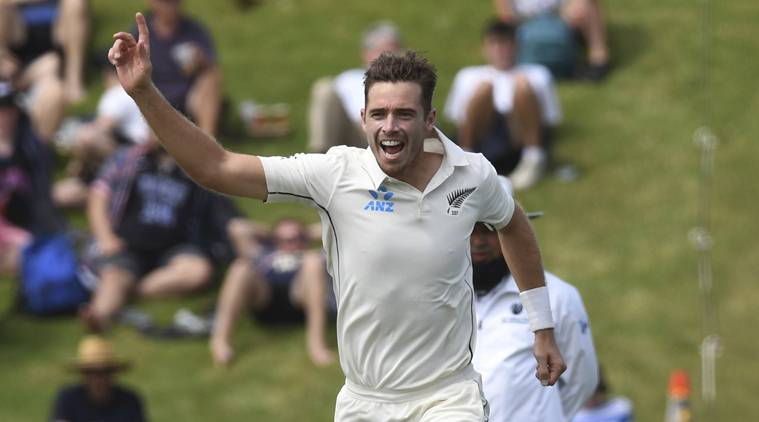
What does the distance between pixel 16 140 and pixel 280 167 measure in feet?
23.6

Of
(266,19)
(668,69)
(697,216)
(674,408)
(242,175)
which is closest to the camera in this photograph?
(242,175)

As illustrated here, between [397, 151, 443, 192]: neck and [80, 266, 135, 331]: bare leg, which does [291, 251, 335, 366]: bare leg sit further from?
[397, 151, 443, 192]: neck

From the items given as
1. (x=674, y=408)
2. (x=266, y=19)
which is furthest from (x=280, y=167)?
(x=266, y=19)

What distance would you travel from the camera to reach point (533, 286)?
19.0 feet

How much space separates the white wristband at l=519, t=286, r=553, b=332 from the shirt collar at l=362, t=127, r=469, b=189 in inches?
26.3

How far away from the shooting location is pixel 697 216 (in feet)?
40.2

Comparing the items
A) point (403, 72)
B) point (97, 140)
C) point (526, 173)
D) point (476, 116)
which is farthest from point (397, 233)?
point (97, 140)

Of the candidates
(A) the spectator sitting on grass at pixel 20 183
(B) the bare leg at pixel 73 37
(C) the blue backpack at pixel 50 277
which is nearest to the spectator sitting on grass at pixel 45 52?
(B) the bare leg at pixel 73 37

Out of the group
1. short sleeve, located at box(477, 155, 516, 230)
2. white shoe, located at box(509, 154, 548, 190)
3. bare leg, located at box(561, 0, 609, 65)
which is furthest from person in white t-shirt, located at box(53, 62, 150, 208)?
short sleeve, located at box(477, 155, 516, 230)

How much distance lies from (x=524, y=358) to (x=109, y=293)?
18.4 feet

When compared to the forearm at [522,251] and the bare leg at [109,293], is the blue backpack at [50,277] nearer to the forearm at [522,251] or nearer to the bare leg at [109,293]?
the bare leg at [109,293]

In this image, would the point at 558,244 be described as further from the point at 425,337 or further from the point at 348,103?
the point at 425,337

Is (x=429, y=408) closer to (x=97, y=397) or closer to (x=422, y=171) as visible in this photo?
(x=422, y=171)

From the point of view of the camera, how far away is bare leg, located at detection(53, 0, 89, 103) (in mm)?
13617
